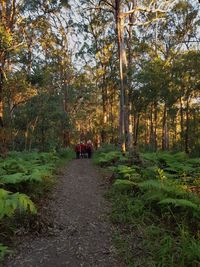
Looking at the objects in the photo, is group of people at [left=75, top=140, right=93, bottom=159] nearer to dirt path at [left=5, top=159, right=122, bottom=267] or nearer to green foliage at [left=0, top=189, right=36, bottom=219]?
dirt path at [left=5, top=159, right=122, bottom=267]

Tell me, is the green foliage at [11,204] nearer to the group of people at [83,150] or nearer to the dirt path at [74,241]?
the dirt path at [74,241]

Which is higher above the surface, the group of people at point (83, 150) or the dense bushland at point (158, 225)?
the group of people at point (83, 150)

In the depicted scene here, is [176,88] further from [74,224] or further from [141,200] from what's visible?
[74,224]

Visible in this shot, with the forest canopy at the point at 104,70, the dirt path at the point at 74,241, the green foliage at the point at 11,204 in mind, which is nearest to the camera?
the green foliage at the point at 11,204

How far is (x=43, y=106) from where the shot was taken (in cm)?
2239

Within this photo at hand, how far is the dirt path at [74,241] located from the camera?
15.1 ft

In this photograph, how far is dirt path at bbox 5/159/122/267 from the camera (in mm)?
4605

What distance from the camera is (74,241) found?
5301mm

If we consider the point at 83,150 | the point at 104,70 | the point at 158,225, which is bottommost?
the point at 158,225

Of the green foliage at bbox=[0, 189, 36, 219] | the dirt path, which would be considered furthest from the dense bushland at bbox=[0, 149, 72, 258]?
the dirt path

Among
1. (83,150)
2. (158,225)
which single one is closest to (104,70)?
(83,150)

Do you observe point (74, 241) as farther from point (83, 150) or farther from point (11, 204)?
point (83, 150)

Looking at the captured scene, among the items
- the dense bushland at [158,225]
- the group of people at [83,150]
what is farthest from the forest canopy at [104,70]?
the dense bushland at [158,225]

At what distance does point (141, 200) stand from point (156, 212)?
2.52 ft
